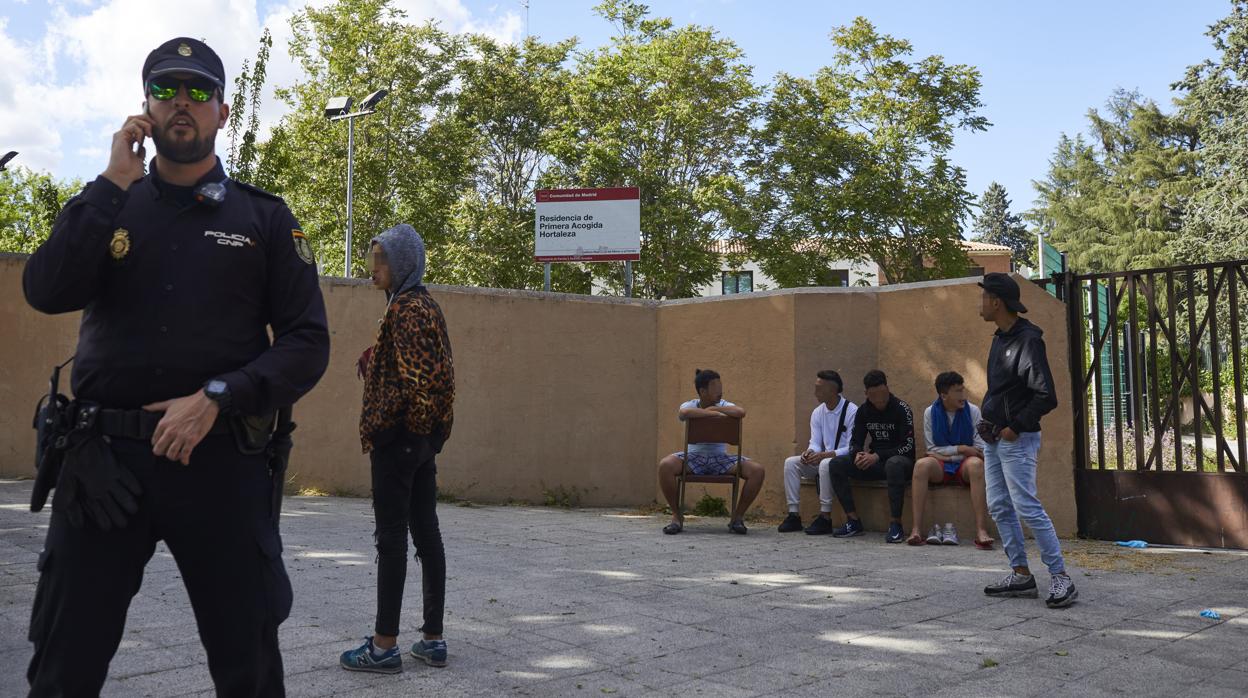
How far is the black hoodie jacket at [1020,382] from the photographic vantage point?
553 cm

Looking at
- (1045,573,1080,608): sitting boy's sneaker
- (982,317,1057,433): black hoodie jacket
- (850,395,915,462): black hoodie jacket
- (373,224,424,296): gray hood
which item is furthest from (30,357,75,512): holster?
(850,395,915,462): black hoodie jacket

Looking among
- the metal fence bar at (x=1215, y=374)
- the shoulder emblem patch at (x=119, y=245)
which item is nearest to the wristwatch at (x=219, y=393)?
the shoulder emblem patch at (x=119, y=245)

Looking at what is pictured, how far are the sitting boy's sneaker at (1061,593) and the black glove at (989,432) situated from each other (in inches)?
31.1

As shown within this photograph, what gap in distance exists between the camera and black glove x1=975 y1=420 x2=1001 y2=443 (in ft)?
18.6

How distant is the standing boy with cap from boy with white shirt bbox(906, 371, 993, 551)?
2.24m

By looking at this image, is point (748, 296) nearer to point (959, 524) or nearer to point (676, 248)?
point (959, 524)

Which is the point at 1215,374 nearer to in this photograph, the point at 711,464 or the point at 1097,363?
the point at 1097,363

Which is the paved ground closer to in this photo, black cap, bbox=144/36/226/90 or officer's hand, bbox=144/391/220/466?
officer's hand, bbox=144/391/220/466

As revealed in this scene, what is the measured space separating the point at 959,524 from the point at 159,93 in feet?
23.9

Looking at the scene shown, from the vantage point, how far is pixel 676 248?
A: 29859 millimetres

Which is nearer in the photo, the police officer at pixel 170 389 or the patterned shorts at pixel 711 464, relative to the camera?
the police officer at pixel 170 389

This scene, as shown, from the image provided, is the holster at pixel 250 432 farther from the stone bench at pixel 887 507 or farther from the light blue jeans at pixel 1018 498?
the stone bench at pixel 887 507

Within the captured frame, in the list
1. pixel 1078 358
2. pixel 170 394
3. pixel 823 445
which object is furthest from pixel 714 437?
pixel 170 394

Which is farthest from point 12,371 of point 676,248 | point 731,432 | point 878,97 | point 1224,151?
point 1224,151
